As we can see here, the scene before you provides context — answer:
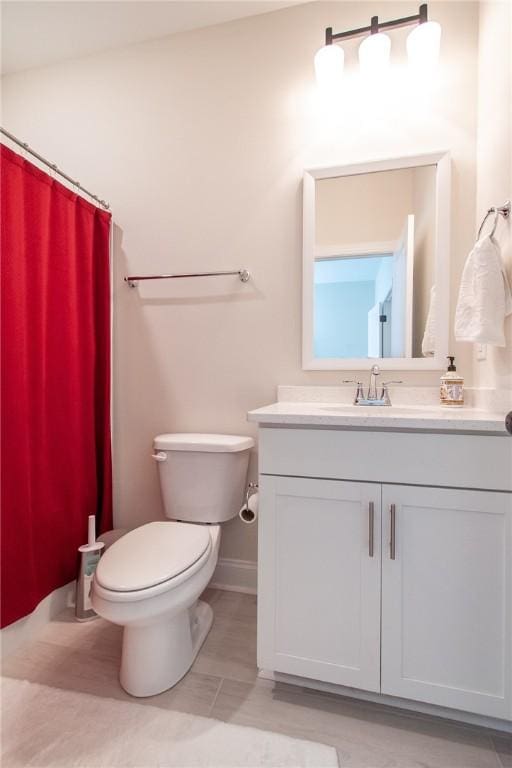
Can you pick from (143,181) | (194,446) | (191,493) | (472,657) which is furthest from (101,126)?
(472,657)

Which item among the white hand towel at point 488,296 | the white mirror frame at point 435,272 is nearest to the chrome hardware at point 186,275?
the white mirror frame at point 435,272

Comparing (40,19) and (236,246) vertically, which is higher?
(40,19)

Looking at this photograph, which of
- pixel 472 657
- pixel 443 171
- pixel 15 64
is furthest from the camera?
→ pixel 15 64

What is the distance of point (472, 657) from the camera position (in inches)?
39.3

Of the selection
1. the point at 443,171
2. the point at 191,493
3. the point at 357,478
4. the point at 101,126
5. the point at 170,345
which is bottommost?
the point at 191,493

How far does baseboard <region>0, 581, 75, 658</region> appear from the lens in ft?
4.32

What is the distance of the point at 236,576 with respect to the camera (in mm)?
1720

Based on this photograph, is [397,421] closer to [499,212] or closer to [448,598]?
[448,598]

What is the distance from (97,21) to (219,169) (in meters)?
0.87

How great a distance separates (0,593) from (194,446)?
818mm

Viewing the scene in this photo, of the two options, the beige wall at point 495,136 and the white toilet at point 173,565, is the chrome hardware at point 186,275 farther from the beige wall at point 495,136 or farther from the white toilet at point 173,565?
the beige wall at point 495,136

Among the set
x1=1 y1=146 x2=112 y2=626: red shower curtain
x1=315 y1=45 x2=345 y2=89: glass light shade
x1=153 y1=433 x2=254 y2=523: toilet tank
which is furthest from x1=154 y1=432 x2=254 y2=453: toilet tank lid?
x1=315 y1=45 x2=345 y2=89: glass light shade

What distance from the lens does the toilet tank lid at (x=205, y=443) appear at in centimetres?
148

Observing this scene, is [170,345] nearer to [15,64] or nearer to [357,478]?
[357,478]
